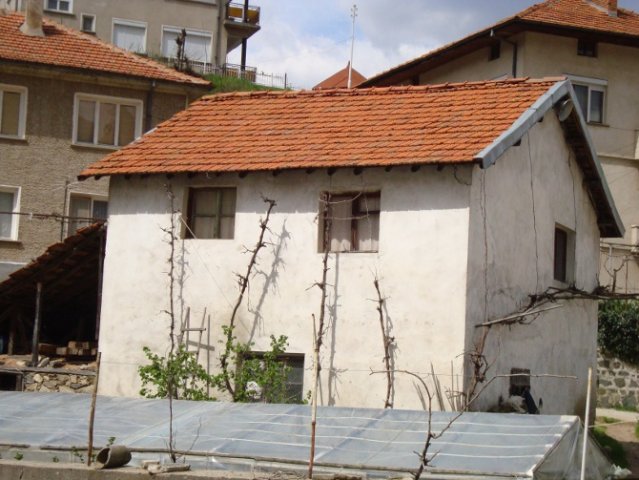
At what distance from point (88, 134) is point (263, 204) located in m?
12.7

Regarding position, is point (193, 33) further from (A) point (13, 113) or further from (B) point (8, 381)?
(B) point (8, 381)

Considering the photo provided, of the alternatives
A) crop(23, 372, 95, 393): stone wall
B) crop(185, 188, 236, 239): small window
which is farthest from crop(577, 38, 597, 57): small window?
crop(23, 372, 95, 393): stone wall

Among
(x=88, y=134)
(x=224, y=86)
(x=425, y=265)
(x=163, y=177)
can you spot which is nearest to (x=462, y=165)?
(x=425, y=265)

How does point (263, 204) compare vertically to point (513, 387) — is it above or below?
above

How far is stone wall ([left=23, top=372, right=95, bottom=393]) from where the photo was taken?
23.1 m

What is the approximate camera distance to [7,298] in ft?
82.3

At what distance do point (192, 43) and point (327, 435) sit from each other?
36639 mm

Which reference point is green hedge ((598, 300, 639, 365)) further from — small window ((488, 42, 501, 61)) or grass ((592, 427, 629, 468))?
small window ((488, 42, 501, 61))

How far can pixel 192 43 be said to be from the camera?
49.1m

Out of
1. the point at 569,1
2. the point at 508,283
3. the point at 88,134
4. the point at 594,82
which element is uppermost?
the point at 569,1

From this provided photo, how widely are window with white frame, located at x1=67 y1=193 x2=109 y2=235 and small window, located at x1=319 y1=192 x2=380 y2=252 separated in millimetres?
12677

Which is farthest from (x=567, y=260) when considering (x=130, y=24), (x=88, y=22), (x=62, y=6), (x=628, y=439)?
(x=62, y=6)

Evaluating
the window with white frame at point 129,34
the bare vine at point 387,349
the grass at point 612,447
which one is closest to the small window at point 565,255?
the grass at point 612,447

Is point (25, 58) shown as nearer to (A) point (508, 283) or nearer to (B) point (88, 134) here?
(B) point (88, 134)
